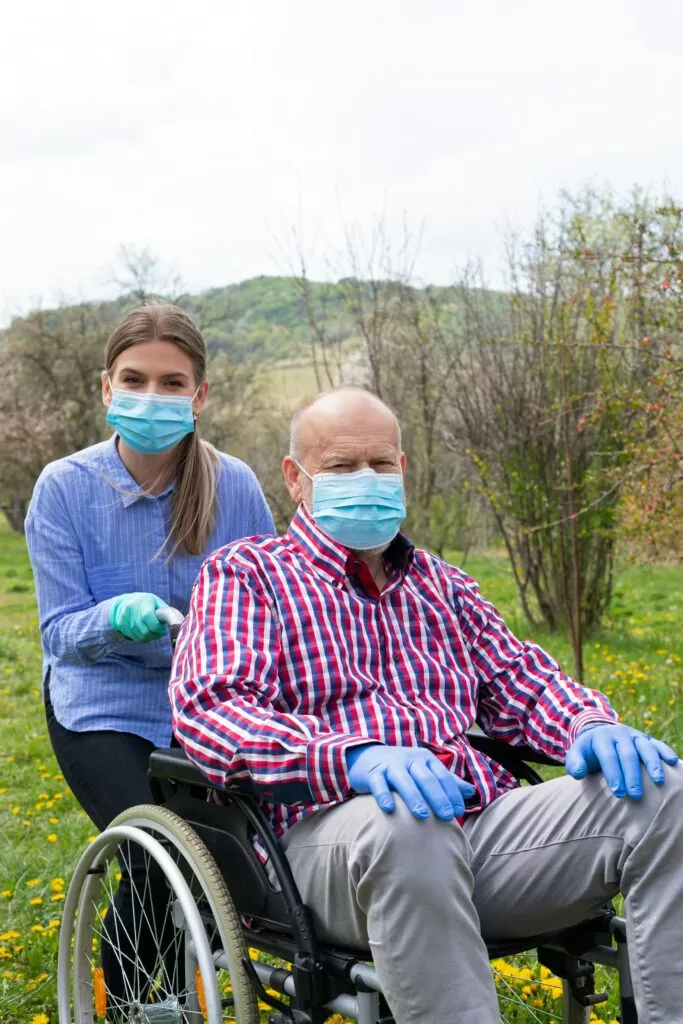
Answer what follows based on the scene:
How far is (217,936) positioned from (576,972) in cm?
77

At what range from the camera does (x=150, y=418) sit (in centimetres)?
292

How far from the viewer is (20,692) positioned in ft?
27.2

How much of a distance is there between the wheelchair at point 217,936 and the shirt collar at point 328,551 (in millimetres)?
502

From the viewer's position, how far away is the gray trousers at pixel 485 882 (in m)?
1.89

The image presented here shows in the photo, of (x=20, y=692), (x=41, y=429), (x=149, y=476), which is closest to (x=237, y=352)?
(x=41, y=429)

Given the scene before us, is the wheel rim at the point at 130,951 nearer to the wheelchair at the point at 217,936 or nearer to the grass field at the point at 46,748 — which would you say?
the wheelchair at the point at 217,936

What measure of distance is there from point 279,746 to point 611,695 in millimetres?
4829

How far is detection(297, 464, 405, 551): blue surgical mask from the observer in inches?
101

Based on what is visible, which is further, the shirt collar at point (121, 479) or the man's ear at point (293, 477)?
the shirt collar at point (121, 479)

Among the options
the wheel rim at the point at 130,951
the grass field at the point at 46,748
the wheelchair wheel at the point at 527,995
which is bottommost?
the grass field at the point at 46,748

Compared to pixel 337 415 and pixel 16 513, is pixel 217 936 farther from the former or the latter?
pixel 16 513

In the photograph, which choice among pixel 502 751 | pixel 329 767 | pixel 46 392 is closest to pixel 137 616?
pixel 329 767

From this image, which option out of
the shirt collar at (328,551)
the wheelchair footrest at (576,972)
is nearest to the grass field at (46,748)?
the wheelchair footrest at (576,972)

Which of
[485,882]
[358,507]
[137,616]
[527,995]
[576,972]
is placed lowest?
[527,995]
